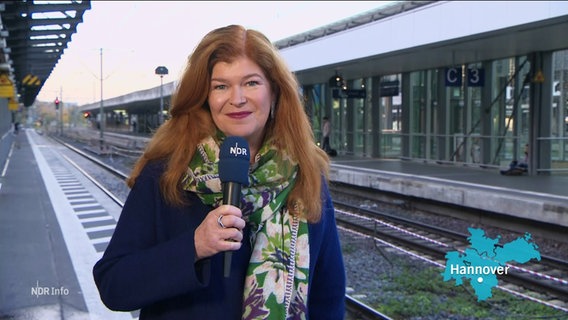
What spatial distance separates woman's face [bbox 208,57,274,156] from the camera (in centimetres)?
191

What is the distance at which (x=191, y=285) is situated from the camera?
5.50 ft

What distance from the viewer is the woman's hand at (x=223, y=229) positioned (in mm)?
1582

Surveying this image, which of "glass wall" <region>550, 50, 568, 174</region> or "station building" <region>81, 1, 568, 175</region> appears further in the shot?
"glass wall" <region>550, 50, 568, 174</region>

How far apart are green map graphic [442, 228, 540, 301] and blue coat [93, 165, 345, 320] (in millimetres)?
5631

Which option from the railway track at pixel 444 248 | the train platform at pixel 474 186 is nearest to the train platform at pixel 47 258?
the railway track at pixel 444 248

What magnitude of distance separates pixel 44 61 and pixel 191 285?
2273 centimetres

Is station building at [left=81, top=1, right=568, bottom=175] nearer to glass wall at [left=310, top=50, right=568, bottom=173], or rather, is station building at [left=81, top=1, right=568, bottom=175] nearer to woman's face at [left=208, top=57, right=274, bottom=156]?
glass wall at [left=310, top=50, right=568, bottom=173]

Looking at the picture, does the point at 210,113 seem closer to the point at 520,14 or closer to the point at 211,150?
the point at 211,150

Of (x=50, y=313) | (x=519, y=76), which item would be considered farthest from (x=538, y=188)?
(x=50, y=313)

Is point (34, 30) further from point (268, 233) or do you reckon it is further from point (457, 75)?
point (268, 233)

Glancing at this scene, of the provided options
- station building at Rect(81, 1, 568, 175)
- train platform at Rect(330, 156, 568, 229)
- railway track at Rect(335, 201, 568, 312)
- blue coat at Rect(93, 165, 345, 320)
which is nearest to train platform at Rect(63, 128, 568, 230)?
train platform at Rect(330, 156, 568, 229)

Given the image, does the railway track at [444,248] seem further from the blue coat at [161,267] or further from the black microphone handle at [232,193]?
the black microphone handle at [232,193]

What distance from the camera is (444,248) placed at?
9477 millimetres

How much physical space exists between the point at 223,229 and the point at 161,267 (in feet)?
0.77
